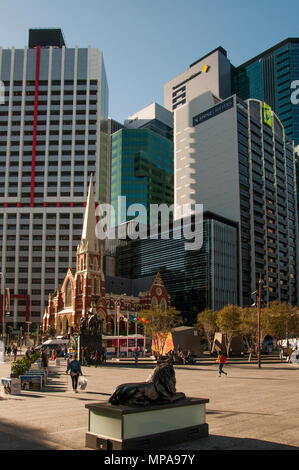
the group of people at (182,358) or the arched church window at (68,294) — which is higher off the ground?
the arched church window at (68,294)

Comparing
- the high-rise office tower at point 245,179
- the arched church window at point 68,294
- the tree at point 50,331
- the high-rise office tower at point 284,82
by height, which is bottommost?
the tree at point 50,331

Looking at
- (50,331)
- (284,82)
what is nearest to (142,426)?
(50,331)

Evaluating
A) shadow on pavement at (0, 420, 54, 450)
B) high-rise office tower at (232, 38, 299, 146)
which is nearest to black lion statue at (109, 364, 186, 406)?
shadow on pavement at (0, 420, 54, 450)

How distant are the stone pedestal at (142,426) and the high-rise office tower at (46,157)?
11531 centimetres

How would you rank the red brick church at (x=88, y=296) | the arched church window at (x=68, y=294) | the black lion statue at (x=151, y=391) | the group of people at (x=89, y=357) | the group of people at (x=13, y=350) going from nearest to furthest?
the black lion statue at (x=151, y=391) < the group of people at (x=89, y=357) < the group of people at (x=13, y=350) < the red brick church at (x=88, y=296) < the arched church window at (x=68, y=294)

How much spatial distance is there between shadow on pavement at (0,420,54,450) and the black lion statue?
1825 mm

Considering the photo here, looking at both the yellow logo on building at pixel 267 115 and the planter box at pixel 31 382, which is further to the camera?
the yellow logo on building at pixel 267 115

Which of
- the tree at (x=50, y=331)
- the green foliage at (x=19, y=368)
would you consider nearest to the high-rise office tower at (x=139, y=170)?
the tree at (x=50, y=331)

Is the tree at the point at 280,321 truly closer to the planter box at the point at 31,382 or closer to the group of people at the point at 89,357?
the group of people at the point at 89,357

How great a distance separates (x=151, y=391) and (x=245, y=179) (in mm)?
120808

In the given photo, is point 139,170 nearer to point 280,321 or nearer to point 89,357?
point 280,321

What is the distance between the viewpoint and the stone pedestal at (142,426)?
29.9 feet

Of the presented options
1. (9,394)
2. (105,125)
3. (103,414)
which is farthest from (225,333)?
(105,125)

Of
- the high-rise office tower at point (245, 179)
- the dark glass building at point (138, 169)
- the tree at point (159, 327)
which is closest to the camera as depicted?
the tree at point (159, 327)
